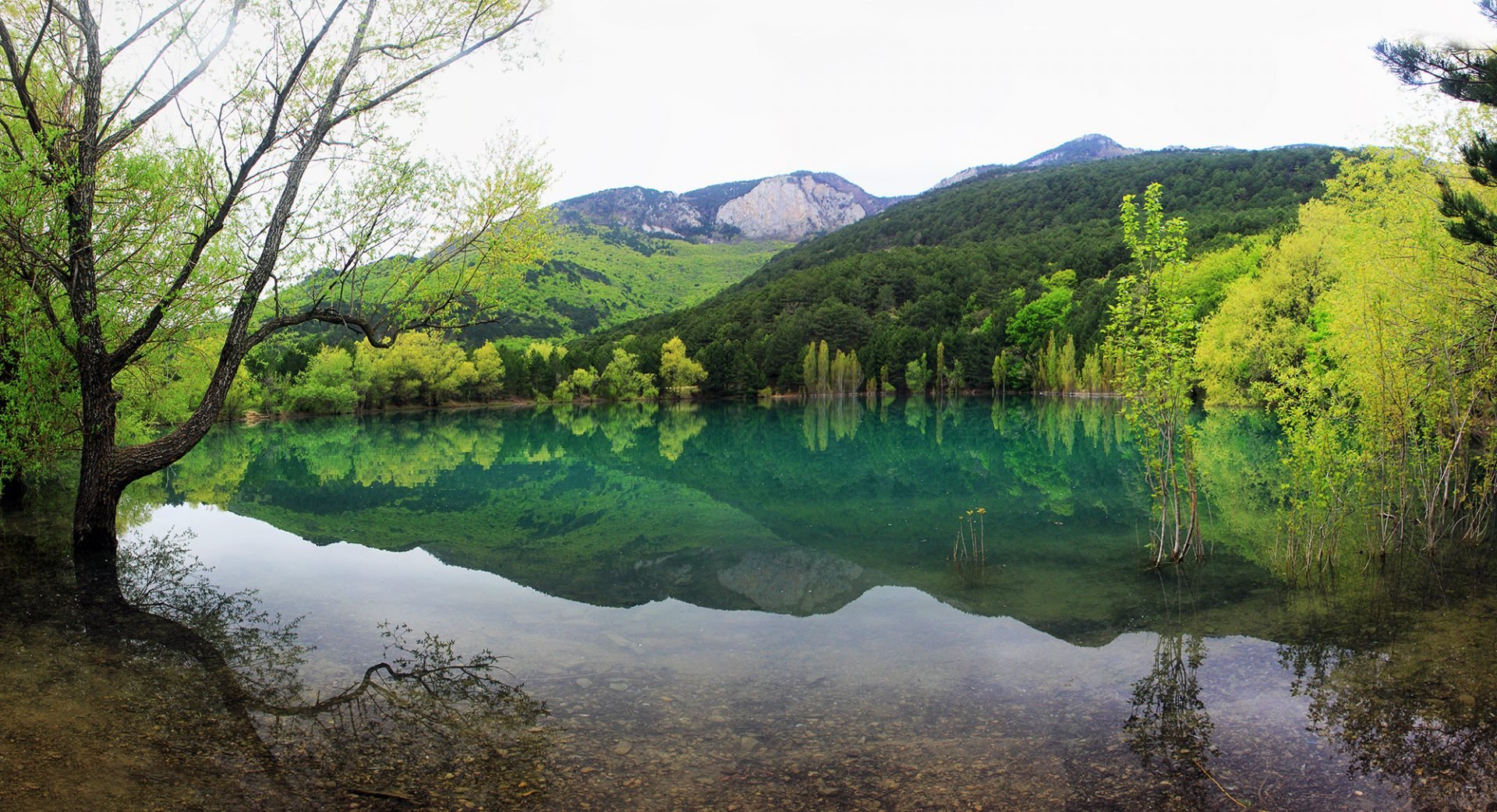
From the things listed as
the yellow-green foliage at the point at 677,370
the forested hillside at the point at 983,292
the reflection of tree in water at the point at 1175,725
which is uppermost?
the forested hillside at the point at 983,292

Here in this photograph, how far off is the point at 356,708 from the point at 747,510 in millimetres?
13155

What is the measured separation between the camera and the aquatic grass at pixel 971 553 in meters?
12.2

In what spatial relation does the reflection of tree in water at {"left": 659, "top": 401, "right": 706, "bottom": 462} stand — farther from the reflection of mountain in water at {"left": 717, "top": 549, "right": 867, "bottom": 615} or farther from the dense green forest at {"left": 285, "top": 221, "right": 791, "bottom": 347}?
the reflection of mountain in water at {"left": 717, "top": 549, "right": 867, "bottom": 615}

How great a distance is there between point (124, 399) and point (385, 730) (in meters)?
14.6

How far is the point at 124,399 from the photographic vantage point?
16.6 meters

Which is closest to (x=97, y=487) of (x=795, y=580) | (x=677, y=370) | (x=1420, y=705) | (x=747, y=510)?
(x=795, y=580)

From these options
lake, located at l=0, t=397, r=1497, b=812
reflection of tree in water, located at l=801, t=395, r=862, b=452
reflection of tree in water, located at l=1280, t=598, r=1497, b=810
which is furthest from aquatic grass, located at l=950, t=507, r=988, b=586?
reflection of tree in water, located at l=801, t=395, r=862, b=452

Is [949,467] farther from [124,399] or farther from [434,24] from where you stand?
[124,399]

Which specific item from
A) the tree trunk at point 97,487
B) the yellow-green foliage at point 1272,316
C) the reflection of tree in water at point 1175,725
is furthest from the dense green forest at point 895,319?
the reflection of tree in water at point 1175,725

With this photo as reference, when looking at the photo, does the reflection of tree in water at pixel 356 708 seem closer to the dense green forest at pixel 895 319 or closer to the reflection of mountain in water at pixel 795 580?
the reflection of mountain in water at pixel 795 580

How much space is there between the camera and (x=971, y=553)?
13.8 metres

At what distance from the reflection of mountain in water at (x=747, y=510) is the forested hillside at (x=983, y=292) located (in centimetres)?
6242

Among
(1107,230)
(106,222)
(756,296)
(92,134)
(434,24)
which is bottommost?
(106,222)

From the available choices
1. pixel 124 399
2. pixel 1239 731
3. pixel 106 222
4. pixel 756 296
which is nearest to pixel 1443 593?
pixel 1239 731
